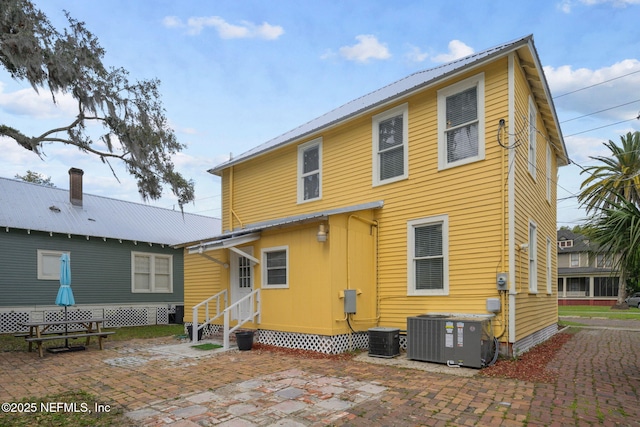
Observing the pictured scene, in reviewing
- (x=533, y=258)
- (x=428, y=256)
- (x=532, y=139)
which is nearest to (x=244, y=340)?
(x=428, y=256)

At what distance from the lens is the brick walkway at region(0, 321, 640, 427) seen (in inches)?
188

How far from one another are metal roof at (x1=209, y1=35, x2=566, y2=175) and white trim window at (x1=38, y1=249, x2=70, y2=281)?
748cm

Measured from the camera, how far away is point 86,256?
17000 mm

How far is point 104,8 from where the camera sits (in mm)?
11773

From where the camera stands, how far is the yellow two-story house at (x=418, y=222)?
8.14 m

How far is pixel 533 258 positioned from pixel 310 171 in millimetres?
6344

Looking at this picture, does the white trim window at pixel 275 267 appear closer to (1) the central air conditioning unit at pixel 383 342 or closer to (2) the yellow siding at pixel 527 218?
(1) the central air conditioning unit at pixel 383 342

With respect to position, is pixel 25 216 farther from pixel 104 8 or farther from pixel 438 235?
pixel 438 235

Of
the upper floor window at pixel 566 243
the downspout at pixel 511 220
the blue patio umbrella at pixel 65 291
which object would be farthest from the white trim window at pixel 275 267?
the upper floor window at pixel 566 243

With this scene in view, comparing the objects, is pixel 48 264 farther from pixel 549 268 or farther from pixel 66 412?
pixel 549 268

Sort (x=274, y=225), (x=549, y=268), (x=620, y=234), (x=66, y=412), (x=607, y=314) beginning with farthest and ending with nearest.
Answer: (x=607, y=314)
(x=549, y=268)
(x=274, y=225)
(x=620, y=234)
(x=66, y=412)

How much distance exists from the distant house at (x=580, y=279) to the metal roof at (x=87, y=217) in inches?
1312

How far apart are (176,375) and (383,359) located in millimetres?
3954

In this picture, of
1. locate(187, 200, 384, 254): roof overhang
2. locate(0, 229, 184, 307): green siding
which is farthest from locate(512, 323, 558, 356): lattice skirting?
locate(0, 229, 184, 307): green siding
